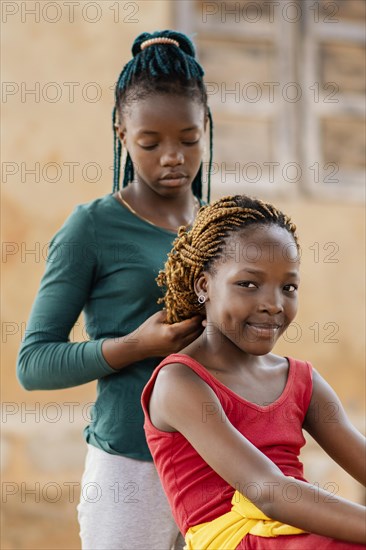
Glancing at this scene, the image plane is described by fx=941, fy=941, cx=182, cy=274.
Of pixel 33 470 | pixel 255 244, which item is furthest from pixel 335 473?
pixel 255 244

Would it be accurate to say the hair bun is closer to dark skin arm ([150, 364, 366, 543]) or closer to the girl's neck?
the girl's neck

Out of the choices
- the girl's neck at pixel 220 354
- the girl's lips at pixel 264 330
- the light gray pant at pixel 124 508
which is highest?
the girl's lips at pixel 264 330

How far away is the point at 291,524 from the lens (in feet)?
5.51

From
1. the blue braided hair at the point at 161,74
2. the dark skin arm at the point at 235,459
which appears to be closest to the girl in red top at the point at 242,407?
the dark skin arm at the point at 235,459

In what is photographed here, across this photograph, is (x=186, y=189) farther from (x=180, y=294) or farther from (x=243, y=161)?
(x=243, y=161)

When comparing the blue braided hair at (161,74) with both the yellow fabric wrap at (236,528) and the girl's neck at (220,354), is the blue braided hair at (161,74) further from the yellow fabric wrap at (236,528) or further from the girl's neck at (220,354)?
the yellow fabric wrap at (236,528)

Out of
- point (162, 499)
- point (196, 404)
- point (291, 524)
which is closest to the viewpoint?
point (291, 524)

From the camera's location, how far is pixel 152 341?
79.7 inches

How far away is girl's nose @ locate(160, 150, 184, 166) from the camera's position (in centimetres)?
218

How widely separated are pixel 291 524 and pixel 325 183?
369 cm

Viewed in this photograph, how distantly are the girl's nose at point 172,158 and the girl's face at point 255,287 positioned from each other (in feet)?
1.05

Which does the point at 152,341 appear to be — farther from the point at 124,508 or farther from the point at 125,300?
the point at 124,508

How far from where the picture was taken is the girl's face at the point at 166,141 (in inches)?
86.6

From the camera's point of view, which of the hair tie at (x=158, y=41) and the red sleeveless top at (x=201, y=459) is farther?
the hair tie at (x=158, y=41)
